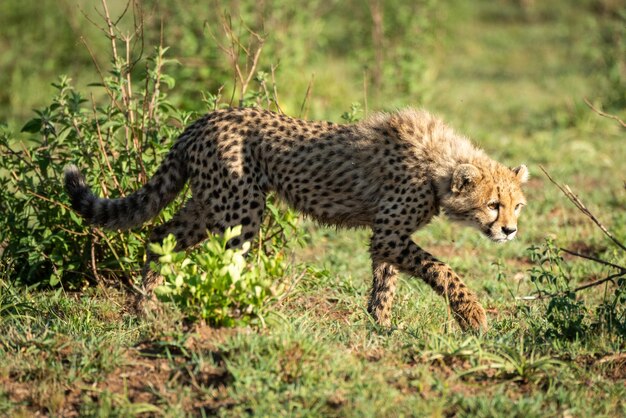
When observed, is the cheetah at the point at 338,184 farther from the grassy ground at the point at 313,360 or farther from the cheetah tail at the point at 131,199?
the grassy ground at the point at 313,360

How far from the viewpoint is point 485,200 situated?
4688mm

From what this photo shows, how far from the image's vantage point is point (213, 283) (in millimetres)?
3646

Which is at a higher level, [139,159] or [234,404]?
[139,159]

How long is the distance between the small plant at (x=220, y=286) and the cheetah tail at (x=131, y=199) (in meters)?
1.01

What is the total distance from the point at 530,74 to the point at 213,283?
1038cm

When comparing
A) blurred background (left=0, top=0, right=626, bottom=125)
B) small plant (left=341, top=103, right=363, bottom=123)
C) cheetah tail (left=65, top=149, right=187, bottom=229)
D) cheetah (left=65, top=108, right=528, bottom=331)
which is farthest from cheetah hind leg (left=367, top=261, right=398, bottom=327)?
blurred background (left=0, top=0, right=626, bottom=125)

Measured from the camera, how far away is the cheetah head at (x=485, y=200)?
4656mm

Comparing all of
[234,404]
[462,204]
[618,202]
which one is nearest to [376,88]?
[618,202]

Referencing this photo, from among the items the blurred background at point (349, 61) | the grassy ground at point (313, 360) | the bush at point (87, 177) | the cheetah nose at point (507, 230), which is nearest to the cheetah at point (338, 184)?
Answer: the cheetah nose at point (507, 230)

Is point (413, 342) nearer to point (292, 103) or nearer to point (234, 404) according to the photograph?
point (234, 404)

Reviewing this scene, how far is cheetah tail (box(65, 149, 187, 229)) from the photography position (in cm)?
457

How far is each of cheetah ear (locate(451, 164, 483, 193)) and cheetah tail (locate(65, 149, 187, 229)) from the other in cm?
145

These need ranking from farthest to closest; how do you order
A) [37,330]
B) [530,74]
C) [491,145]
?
[530,74]
[491,145]
[37,330]

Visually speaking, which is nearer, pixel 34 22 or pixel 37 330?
pixel 37 330
